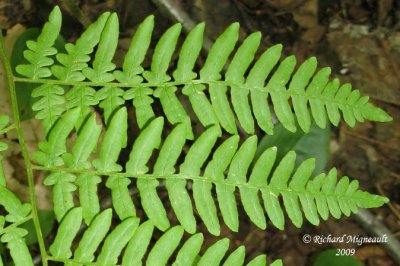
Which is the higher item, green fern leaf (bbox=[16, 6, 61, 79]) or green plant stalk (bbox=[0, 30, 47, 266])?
green fern leaf (bbox=[16, 6, 61, 79])

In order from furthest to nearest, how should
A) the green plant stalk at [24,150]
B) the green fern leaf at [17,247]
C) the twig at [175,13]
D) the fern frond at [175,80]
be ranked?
the twig at [175,13] < the fern frond at [175,80] < the green plant stalk at [24,150] < the green fern leaf at [17,247]

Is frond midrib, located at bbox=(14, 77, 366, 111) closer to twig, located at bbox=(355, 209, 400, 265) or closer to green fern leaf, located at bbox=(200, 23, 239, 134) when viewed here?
green fern leaf, located at bbox=(200, 23, 239, 134)

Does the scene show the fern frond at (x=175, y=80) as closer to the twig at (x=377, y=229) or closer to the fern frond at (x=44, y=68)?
the fern frond at (x=44, y=68)

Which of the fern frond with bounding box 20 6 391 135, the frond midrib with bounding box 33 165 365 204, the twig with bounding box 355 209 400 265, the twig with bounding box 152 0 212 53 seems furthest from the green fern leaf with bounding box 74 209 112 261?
the twig with bounding box 355 209 400 265

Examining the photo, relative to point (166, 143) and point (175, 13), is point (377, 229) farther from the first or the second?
point (166, 143)

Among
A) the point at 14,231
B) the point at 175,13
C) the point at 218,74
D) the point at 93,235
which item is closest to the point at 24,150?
the point at 14,231

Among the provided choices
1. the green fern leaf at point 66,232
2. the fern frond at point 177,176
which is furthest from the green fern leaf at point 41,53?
the green fern leaf at point 66,232
